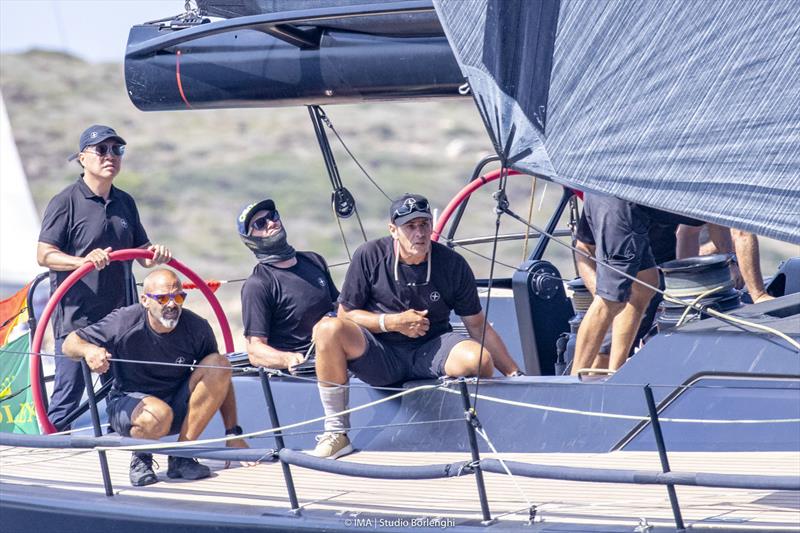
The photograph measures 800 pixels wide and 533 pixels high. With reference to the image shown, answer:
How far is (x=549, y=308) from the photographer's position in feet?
19.7

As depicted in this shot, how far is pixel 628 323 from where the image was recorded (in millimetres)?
5438

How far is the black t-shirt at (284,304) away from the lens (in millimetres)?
5620

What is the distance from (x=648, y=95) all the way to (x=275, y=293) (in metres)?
2.05

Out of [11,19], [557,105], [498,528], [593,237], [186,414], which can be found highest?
[11,19]

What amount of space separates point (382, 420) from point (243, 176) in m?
18.4

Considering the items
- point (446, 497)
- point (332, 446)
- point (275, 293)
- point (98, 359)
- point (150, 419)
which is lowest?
point (446, 497)

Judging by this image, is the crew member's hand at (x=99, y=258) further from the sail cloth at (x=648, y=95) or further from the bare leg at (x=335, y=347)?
the sail cloth at (x=648, y=95)

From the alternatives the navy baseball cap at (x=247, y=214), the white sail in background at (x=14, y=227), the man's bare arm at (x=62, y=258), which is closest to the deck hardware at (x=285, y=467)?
the navy baseball cap at (x=247, y=214)

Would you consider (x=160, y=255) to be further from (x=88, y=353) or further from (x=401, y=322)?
(x=401, y=322)

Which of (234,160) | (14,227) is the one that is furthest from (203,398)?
(234,160)

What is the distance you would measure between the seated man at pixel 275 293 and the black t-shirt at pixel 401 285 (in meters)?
0.38

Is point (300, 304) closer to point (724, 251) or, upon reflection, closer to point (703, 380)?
point (703, 380)

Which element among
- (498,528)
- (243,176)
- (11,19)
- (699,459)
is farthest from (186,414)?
(243,176)

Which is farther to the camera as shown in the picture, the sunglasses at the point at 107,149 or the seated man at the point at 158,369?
the sunglasses at the point at 107,149
